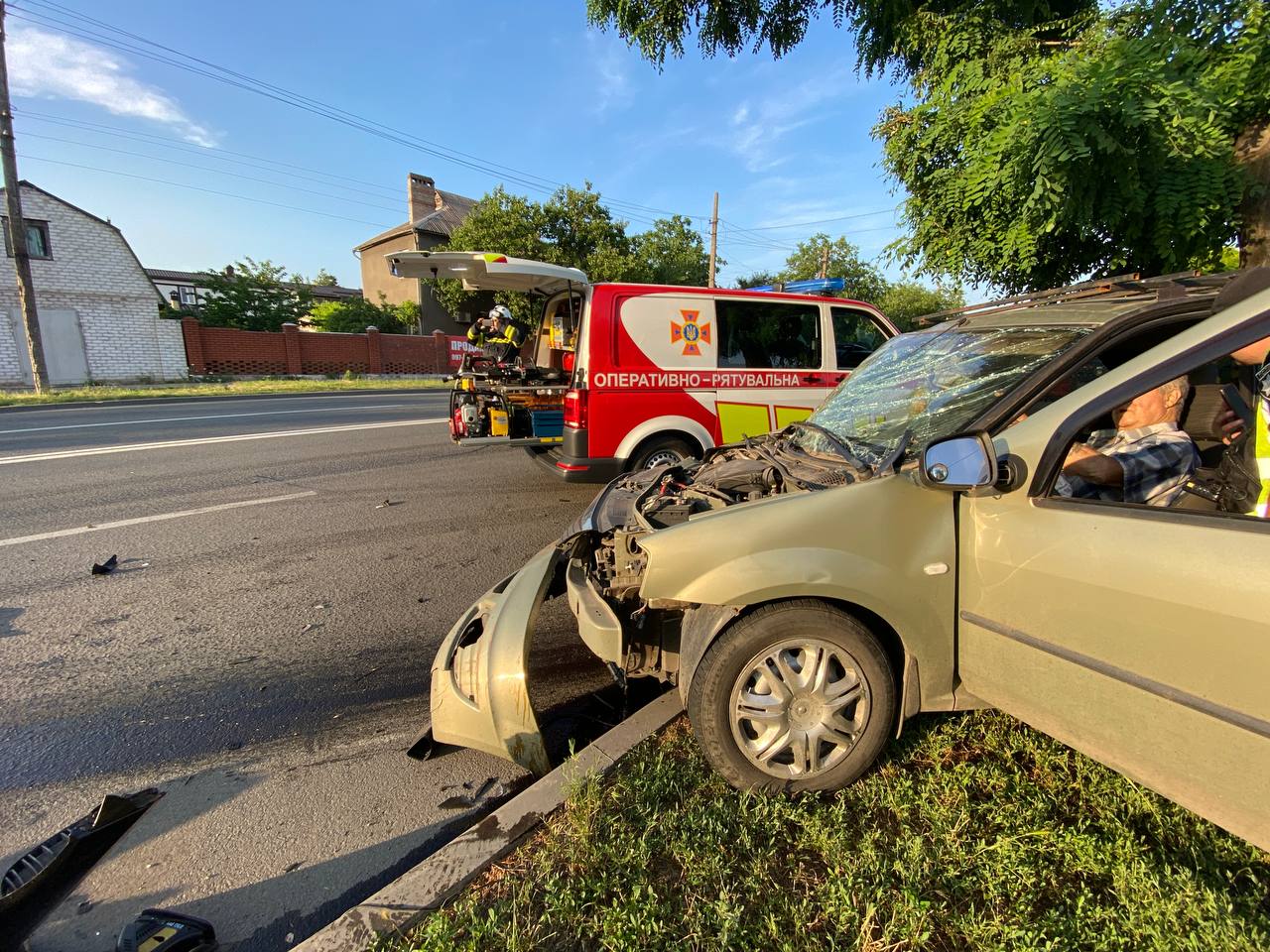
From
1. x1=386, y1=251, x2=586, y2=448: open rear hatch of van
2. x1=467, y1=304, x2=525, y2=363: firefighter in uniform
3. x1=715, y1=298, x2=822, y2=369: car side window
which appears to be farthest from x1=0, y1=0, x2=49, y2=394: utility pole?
x1=715, y1=298, x2=822, y2=369: car side window

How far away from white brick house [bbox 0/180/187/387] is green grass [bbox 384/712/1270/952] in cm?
3001

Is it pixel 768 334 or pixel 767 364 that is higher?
pixel 768 334

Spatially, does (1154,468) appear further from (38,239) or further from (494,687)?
(38,239)

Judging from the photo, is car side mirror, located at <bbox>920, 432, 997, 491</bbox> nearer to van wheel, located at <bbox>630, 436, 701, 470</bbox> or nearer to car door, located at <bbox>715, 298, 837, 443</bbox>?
van wheel, located at <bbox>630, 436, 701, 470</bbox>

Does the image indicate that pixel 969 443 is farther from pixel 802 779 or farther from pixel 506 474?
pixel 506 474

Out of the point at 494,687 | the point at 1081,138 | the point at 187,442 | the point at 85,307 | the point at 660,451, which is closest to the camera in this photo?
the point at 494,687

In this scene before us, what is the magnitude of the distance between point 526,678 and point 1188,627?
203 cm

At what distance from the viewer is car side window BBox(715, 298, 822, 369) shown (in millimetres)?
6066

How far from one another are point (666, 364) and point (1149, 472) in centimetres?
412

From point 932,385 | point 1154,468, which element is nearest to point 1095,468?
point 1154,468

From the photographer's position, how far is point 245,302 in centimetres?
2900

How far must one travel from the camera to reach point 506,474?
7.71 m

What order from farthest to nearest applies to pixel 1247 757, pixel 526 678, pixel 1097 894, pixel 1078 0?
pixel 1078 0 < pixel 526 678 < pixel 1097 894 < pixel 1247 757

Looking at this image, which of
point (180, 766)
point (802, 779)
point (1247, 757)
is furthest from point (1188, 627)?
point (180, 766)
